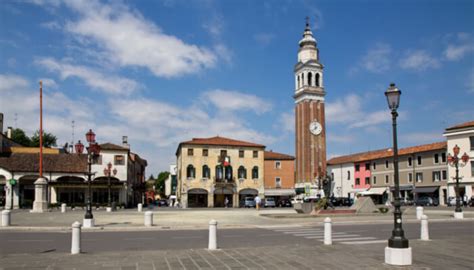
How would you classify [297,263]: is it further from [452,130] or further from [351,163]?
[351,163]

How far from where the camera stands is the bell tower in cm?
7412

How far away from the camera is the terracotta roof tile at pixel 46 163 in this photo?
52.0 metres

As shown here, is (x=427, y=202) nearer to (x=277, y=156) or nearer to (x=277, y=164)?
(x=277, y=164)

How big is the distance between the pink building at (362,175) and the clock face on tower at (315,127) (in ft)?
34.2

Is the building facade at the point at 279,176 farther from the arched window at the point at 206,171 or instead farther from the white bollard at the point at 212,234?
the white bollard at the point at 212,234

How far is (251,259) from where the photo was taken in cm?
1117

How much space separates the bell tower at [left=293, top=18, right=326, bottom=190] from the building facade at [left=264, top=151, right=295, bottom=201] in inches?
77.9

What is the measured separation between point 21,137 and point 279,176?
50.5 m

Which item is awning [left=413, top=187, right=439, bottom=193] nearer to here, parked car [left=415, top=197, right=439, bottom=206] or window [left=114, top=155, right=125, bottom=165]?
parked car [left=415, top=197, right=439, bottom=206]

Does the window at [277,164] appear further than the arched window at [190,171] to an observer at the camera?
Yes

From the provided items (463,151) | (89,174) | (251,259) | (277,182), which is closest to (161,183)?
(277,182)

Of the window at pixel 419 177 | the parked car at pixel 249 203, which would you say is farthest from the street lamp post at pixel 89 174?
the window at pixel 419 177

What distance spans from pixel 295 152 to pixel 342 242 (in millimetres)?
A: 62856

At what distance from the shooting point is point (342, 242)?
15250 mm
